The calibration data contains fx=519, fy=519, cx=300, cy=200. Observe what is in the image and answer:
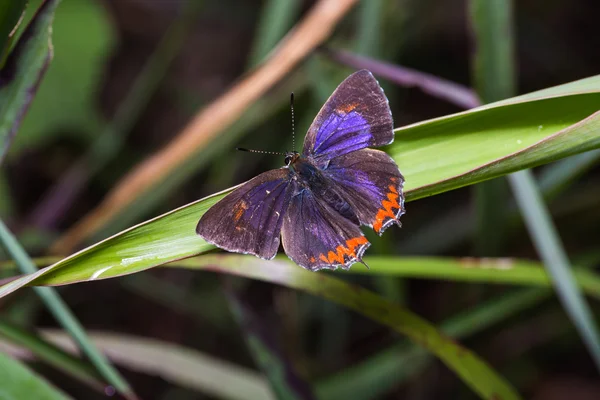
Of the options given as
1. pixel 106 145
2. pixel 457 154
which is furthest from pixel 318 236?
pixel 106 145

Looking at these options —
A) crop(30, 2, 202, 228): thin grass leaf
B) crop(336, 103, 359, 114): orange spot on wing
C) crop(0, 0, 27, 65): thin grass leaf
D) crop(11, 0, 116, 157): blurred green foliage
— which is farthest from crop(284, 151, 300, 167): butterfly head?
crop(11, 0, 116, 157): blurred green foliage

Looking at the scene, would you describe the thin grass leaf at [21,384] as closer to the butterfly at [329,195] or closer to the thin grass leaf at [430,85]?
the butterfly at [329,195]

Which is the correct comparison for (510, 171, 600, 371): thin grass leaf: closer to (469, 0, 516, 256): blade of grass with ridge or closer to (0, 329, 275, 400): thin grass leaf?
(469, 0, 516, 256): blade of grass with ridge

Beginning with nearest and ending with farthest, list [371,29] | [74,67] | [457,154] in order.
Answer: [457,154] < [371,29] < [74,67]

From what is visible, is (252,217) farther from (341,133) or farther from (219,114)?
(219,114)

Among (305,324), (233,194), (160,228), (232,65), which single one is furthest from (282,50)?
(232,65)

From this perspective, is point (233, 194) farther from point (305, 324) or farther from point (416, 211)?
point (416, 211)
